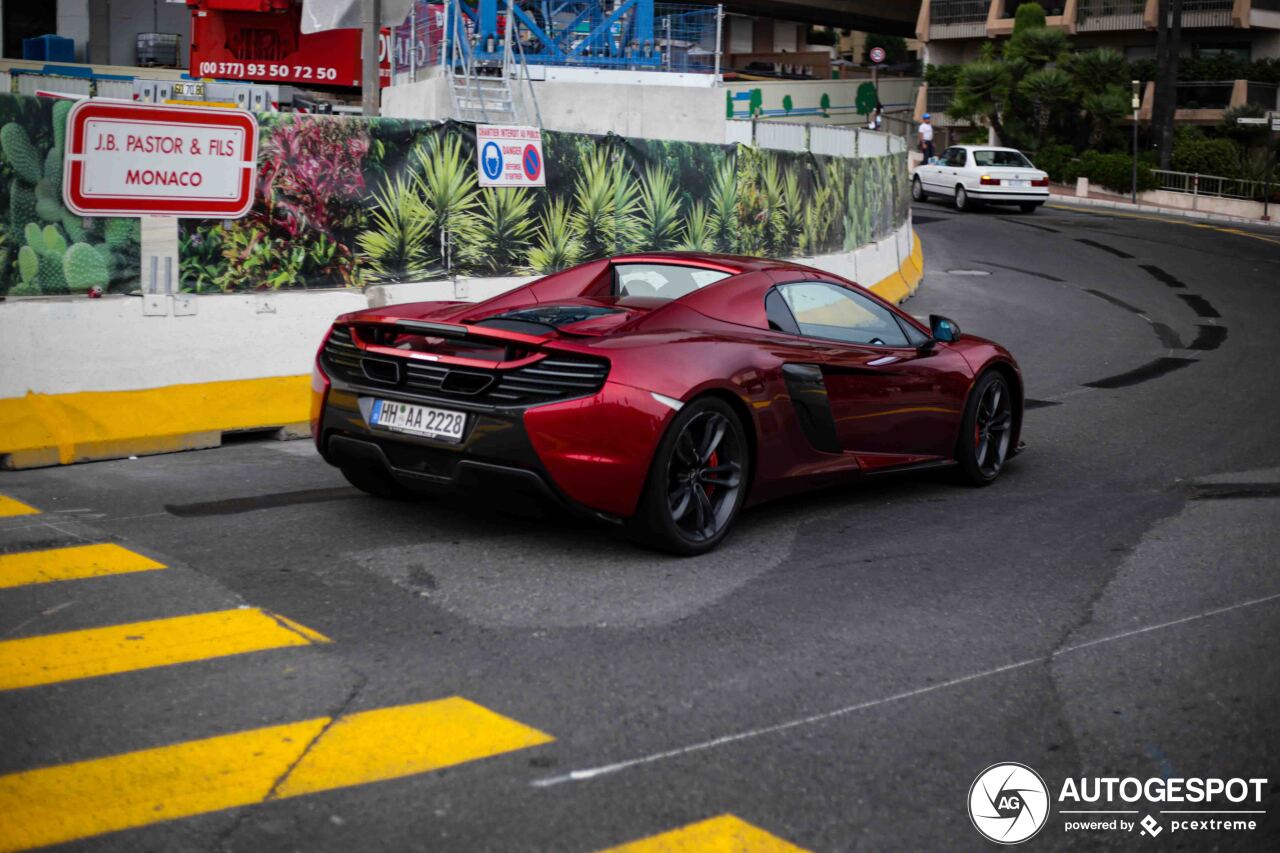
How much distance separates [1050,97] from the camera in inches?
2105

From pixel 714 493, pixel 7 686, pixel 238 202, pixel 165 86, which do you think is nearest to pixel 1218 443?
pixel 714 493

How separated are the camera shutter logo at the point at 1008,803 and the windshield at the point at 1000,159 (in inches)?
1391

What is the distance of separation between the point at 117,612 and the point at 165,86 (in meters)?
24.3

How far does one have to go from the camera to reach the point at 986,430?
8.80 metres

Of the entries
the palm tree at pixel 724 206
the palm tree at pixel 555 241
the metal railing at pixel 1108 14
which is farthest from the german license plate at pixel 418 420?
the metal railing at pixel 1108 14

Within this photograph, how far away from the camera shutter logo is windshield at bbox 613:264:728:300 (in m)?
3.51

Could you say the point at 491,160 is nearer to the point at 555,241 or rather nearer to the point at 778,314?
the point at 555,241

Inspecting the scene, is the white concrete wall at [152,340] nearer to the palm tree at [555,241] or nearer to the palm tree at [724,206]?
the palm tree at [555,241]

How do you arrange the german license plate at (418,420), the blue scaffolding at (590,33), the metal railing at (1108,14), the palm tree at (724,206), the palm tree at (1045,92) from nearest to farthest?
1. the german license plate at (418,420)
2. the palm tree at (724,206)
3. the blue scaffolding at (590,33)
4. the palm tree at (1045,92)
5. the metal railing at (1108,14)

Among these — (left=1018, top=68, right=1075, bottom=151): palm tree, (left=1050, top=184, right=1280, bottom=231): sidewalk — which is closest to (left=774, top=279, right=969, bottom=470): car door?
(left=1050, top=184, right=1280, bottom=231): sidewalk

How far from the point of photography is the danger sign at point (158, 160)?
29.0 feet

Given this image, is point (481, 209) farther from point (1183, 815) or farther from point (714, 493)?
point (1183, 815)

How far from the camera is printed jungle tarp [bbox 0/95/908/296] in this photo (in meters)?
8.70

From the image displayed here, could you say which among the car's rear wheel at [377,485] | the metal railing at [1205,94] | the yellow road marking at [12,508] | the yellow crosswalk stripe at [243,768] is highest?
the metal railing at [1205,94]
